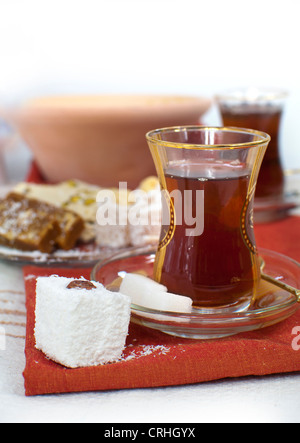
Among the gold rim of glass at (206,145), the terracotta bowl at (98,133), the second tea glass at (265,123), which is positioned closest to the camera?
the gold rim of glass at (206,145)

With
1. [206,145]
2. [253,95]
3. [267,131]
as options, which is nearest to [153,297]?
[206,145]

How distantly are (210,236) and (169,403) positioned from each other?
0.23 meters

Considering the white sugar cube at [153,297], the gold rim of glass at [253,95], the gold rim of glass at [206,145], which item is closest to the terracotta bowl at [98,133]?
the gold rim of glass at [253,95]

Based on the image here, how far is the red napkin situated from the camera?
27.6 inches

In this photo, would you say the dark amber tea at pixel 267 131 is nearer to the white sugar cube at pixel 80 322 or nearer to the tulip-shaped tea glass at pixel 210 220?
the tulip-shaped tea glass at pixel 210 220

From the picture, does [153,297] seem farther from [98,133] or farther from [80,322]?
[98,133]

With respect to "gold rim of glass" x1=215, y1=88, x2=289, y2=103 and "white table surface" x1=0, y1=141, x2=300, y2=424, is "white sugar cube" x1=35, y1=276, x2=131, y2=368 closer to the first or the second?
"white table surface" x1=0, y1=141, x2=300, y2=424

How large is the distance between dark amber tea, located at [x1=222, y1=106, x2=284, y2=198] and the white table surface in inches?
25.5

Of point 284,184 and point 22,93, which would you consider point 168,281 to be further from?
point 22,93

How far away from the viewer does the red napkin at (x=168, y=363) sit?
0.70m

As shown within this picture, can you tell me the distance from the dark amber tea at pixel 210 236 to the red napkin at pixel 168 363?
2.8 inches

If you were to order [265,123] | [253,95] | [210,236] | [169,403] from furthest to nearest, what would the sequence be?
[253,95]
[265,123]
[210,236]
[169,403]

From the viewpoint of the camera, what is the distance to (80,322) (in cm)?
70

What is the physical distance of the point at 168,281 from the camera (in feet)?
2.77
